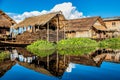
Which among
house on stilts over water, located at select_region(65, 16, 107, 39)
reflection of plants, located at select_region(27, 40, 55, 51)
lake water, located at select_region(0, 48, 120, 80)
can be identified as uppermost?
house on stilts over water, located at select_region(65, 16, 107, 39)

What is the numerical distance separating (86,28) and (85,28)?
0.30 m

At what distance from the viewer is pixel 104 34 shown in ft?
182

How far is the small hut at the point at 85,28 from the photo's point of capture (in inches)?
1841

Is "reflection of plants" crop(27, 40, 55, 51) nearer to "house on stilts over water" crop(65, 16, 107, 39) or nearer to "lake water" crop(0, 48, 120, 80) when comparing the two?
"lake water" crop(0, 48, 120, 80)

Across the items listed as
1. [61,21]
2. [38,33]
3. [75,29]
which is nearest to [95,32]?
[75,29]

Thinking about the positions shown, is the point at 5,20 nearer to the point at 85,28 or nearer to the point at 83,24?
the point at 85,28

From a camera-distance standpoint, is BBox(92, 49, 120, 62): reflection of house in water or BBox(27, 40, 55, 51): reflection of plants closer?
BBox(92, 49, 120, 62): reflection of house in water

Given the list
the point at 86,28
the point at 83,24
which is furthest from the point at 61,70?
the point at 83,24

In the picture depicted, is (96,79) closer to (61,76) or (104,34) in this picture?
(61,76)

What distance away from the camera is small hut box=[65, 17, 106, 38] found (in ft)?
153

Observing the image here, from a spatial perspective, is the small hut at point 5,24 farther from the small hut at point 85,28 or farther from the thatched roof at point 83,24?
the thatched roof at point 83,24

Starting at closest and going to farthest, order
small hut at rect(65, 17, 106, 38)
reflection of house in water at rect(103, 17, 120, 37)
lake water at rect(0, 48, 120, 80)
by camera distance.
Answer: lake water at rect(0, 48, 120, 80), small hut at rect(65, 17, 106, 38), reflection of house in water at rect(103, 17, 120, 37)

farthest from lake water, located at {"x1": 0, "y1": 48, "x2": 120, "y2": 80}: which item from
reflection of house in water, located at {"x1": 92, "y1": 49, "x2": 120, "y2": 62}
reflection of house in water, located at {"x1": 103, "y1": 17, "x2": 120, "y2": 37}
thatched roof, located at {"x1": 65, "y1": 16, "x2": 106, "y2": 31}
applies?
reflection of house in water, located at {"x1": 103, "y1": 17, "x2": 120, "y2": 37}

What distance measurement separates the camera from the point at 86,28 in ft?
151
